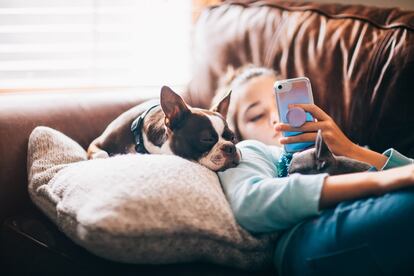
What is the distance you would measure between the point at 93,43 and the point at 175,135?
107 centimetres

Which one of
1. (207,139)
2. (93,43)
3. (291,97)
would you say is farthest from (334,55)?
(93,43)

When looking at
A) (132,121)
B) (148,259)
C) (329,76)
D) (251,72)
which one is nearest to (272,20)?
(251,72)

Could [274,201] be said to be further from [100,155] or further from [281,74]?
[281,74]

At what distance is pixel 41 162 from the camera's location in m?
1.21

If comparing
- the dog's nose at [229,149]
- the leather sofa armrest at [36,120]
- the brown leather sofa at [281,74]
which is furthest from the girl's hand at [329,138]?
the leather sofa armrest at [36,120]

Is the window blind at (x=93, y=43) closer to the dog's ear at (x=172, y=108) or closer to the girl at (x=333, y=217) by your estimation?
the dog's ear at (x=172, y=108)

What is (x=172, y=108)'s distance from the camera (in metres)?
1.37

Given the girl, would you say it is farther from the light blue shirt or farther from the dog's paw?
the dog's paw

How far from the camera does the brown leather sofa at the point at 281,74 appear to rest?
1118mm

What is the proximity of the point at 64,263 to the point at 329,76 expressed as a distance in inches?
37.8

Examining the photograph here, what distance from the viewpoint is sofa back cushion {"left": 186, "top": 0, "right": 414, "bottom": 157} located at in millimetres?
1415

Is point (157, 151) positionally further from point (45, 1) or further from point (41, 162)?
point (45, 1)

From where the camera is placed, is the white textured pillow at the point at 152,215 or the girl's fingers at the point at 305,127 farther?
the girl's fingers at the point at 305,127

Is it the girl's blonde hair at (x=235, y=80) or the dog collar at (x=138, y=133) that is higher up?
the girl's blonde hair at (x=235, y=80)
